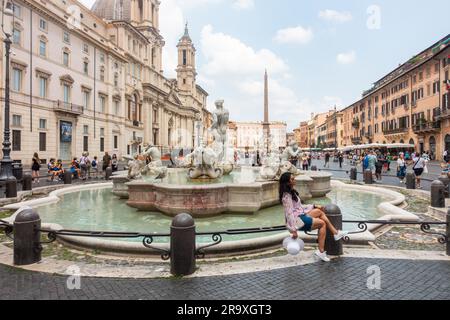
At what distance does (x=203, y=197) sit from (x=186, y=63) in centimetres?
9091

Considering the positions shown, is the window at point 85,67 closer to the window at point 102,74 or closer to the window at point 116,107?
the window at point 102,74

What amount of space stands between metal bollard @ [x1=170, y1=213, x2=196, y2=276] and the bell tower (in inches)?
3627

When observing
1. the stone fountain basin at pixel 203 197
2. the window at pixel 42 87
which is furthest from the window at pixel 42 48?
the stone fountain basin at pixel 203 197

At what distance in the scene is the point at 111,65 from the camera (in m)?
44.7

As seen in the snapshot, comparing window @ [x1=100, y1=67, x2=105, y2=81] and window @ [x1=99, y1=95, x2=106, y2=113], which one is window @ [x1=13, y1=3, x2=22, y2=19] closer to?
window @ [x1=100, y1=67, x2=105, y2=81]

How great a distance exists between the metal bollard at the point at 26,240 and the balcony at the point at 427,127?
42824mm

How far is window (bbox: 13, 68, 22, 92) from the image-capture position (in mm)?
27753

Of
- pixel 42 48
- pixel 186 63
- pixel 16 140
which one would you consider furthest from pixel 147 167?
pixel 186 63

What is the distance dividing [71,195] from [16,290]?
8.72 metres

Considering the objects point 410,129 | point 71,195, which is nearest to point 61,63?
point 71,195

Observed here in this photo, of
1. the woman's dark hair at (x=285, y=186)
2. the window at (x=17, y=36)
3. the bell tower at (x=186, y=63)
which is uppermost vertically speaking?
the bell tower at (x=186, y=63)

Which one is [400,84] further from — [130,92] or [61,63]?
[61,63]

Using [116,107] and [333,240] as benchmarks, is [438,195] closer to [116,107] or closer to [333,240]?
[333,240]

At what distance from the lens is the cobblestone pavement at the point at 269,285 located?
3.69 m
